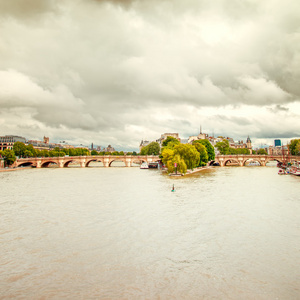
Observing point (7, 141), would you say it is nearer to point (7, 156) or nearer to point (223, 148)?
point (7, 156)

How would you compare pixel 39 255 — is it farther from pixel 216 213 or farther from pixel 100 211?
pixel 216 213

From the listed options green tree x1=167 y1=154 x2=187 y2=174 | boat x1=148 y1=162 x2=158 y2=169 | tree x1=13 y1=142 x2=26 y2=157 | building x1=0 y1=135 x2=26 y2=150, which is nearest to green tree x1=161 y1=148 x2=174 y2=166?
green tree x1=167 y1=154 x2=187 y2=174

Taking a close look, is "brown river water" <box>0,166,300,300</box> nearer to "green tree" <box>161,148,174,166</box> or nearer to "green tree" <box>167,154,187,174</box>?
"green tree" <box>167,154,187,174</box>

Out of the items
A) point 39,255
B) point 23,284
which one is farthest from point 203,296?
point 39,255

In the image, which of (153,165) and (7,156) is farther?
(153,165)

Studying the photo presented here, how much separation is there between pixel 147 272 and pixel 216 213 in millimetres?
11777

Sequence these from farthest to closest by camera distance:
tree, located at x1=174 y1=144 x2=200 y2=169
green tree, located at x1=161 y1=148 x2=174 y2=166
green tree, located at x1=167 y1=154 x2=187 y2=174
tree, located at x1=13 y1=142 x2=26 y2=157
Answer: tree, located at x1=13 y1=142 x2=26 y2=157 → green tree, located at x1=161 y1=148 x2=174 y2=166 → tree, located at x1=174 y1=144 x2=200 y2=169 → green tree, located at x1=167 y1=154 x2=187 y2=174

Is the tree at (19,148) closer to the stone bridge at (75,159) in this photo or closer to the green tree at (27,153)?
the green tree at (27,153)

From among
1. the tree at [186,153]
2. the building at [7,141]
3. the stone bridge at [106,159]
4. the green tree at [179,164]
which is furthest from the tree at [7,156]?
the building at [7,141]

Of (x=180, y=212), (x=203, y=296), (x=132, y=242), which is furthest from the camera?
(x=180, y=212)

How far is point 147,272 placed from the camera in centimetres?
1105

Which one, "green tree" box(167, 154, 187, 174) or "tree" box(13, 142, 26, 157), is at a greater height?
"tree" box(13, 142, 26, 157)

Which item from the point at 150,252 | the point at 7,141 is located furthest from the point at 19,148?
the point at 150,252

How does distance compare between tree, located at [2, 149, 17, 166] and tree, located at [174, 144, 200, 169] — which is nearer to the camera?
tree, located at [174, 144, 200, 169]
